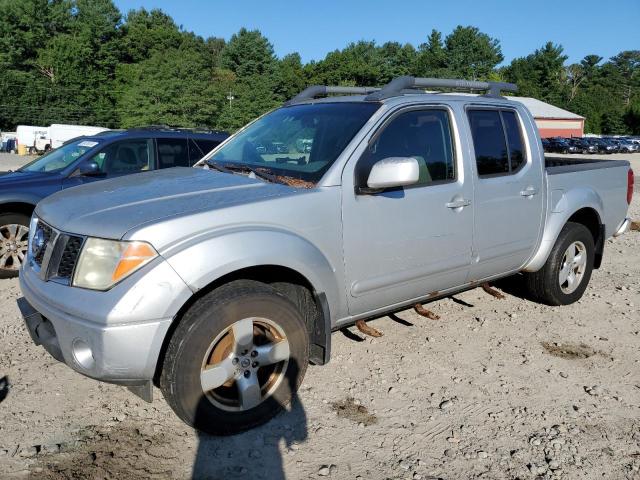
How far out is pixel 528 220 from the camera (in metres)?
4.60

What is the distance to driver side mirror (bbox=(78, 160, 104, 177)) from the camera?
658 cm

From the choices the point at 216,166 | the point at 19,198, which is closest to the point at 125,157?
the point at 19,198

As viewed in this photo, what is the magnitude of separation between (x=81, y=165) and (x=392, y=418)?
501 cm

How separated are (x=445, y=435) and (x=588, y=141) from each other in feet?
181

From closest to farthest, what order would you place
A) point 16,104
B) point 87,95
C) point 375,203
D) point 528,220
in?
point 375,203 < point 528,220 < point 16,104 < point 87,95

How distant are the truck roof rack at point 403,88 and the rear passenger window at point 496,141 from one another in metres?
0.29

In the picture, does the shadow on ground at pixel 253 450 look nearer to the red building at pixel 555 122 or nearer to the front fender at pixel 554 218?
the front fender at pixel 554 218

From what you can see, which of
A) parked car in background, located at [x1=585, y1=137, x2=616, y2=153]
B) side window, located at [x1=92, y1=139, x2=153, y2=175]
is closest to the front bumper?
side window, located at [x1=92, y1=139, x2=153, y2=175]

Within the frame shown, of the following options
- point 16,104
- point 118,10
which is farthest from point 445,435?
point 118,10

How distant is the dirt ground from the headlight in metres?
0.95

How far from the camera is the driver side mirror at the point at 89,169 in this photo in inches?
259

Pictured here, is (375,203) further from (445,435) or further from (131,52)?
(131,52)

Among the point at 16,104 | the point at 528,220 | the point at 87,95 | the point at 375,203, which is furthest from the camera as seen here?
the point at 87,95

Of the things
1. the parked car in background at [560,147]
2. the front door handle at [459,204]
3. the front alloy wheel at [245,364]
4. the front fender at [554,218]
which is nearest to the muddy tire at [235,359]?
the front alloy wheel at [245,364]
